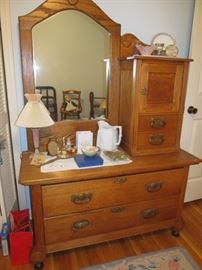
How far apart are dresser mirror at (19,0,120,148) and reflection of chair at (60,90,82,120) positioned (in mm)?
64

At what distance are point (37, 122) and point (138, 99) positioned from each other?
700mm

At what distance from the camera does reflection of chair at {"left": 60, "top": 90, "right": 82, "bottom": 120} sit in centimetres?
162

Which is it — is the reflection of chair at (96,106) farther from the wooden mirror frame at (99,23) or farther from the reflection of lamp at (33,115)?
the reflection of lamp at (33,115)

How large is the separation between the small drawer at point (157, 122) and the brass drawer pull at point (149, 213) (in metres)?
0.61

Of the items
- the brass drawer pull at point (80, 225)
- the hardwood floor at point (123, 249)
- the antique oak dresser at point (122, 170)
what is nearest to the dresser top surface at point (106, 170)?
the antique oak dresser at point (122, 170)

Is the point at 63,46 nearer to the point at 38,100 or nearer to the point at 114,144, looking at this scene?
the point at 38,100

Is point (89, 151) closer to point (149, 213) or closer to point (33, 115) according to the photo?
point (33, 115)

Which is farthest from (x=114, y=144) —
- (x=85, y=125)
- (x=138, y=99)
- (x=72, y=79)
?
(x=72, y=79)

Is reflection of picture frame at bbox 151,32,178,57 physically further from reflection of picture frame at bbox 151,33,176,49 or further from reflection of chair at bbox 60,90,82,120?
reflection of chair at bbox 60,90,82,120

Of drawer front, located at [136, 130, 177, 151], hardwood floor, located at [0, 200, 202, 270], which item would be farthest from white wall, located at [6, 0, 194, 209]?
hardwood floor, located at [0, 200, 202, 270]

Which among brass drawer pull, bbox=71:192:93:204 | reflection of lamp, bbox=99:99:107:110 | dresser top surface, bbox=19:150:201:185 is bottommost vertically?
brass drawer pull, bbox=71:192:93:204

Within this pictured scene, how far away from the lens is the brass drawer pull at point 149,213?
1.59 metres

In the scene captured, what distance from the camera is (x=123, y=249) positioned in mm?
1633

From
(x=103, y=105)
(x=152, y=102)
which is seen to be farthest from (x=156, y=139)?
(x=103, y=105)
